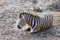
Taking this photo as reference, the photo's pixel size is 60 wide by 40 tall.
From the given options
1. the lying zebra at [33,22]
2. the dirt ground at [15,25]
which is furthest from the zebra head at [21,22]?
the dirt ground at [15,25]

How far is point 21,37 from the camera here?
9.48 feet

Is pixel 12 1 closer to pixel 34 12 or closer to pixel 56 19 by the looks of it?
pixel 34 12

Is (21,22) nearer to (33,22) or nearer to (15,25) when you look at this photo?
(33,22)

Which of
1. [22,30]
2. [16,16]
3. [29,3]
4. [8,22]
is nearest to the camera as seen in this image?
[22,30]

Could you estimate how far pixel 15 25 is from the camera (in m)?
3.25

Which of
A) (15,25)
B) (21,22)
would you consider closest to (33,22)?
(21,22)

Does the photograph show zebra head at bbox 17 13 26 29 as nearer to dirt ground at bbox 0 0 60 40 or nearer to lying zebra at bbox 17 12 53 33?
lying zebra at bbox 17 12 53 33

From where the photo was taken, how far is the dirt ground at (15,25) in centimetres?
291

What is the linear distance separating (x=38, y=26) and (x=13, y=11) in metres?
1.03

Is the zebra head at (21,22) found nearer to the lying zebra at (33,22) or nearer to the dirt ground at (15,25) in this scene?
the lying zebra at (33,22)

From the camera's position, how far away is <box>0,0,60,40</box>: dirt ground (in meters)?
2.91

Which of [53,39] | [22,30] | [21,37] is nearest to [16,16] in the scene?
[22,30]

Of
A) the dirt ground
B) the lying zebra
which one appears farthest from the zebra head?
the dirt ground

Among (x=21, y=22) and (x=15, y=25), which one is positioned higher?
(x=21, y=22)
